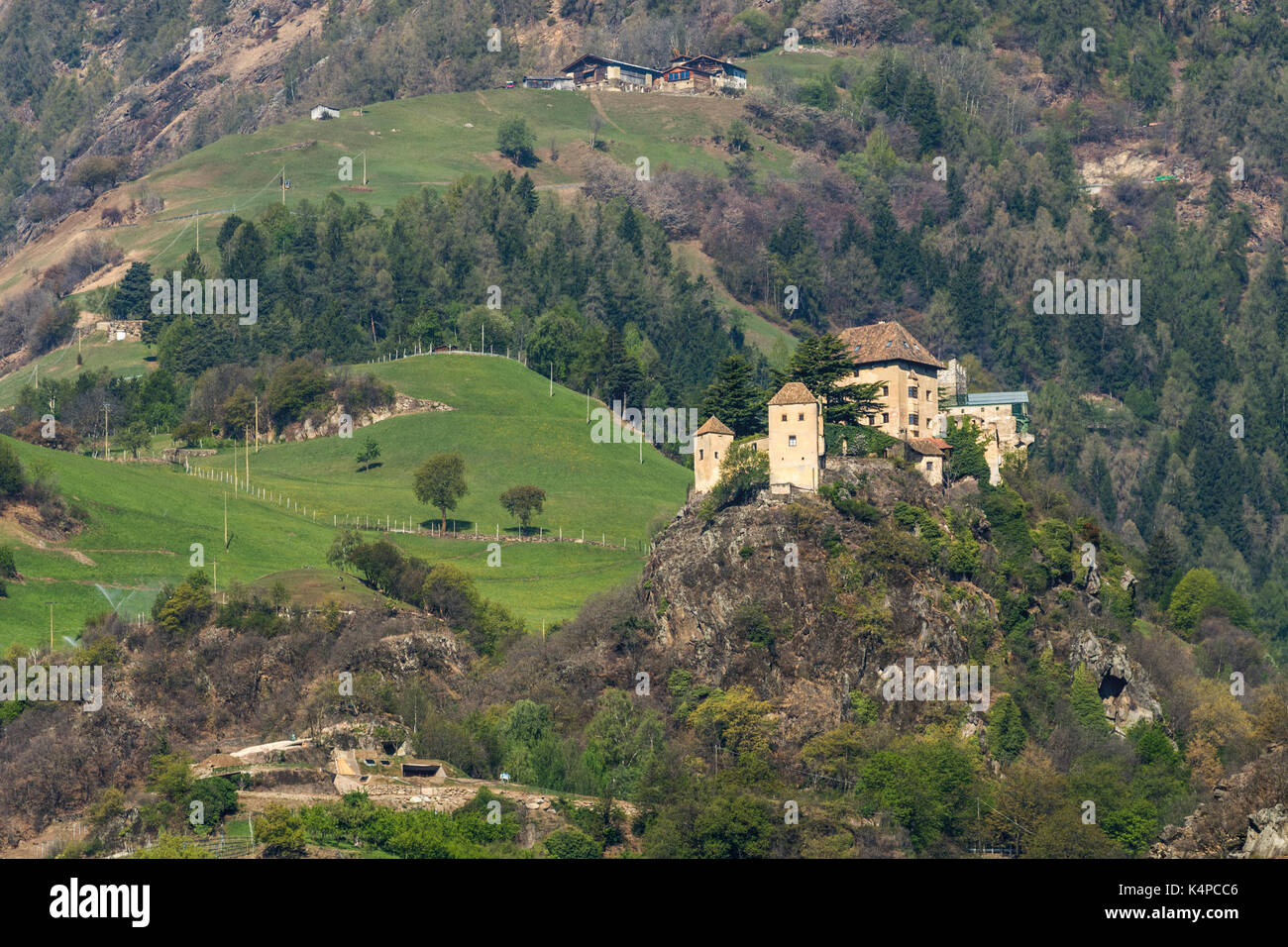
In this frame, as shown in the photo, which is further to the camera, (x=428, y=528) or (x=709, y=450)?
(x=428, y=528)

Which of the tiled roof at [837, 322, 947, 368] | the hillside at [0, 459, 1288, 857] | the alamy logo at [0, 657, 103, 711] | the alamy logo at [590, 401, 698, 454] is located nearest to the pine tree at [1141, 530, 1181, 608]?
the hillside at [0, 459, 1288, 857]

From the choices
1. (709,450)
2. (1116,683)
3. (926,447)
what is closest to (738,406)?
(709,450)

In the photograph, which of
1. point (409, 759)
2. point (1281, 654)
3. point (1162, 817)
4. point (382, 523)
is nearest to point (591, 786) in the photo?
point (409, 759)

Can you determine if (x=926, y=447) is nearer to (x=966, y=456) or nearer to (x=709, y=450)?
(x=966, y=456)
